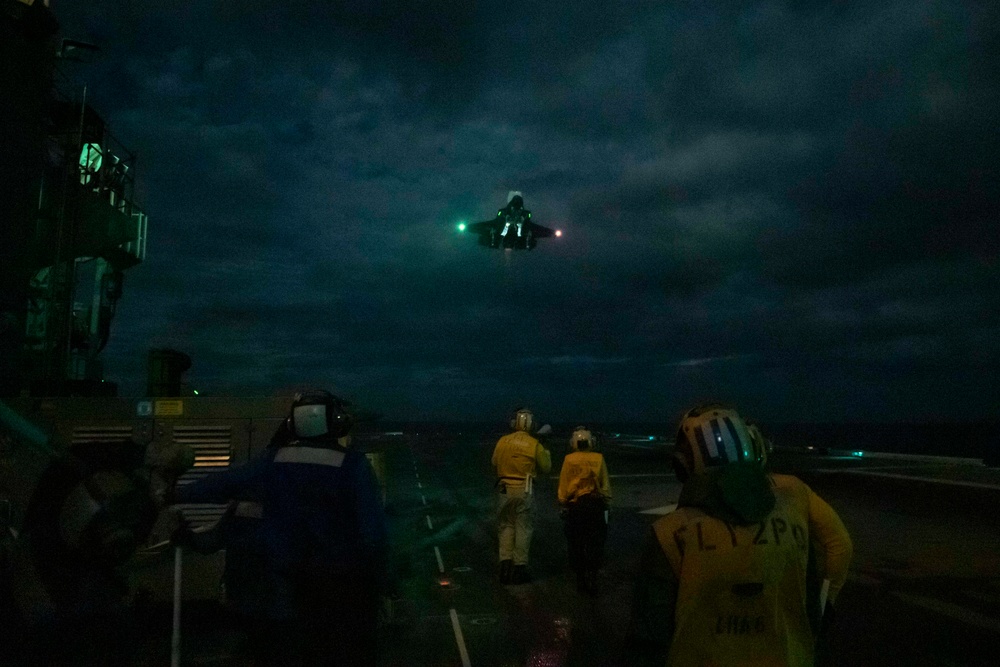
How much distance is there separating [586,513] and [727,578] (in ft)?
19.9

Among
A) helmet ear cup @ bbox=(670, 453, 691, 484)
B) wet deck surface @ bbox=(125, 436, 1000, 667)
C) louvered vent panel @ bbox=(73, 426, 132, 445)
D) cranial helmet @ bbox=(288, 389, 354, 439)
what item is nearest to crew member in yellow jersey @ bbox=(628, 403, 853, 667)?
helmet ear cup @ bbox=(670, 453, 691, 484)

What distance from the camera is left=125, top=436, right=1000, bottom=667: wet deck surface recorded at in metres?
5.96

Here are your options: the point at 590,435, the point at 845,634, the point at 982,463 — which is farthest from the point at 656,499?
the point at 982,463

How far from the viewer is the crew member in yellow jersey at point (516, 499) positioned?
8.36 m

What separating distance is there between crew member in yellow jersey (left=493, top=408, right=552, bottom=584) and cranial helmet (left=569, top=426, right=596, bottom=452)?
365 millimetres

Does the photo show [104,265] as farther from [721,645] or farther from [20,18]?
[721,645]

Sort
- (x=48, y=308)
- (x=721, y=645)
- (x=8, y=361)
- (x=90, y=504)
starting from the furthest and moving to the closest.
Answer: (x=48, y=308)
(x=8, y=361)
(x=90, y=504)
(x=721, y=645)

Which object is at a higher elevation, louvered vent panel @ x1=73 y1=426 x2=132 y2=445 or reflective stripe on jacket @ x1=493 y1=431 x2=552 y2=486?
louvered vent panel @ x1=73 y1=426 x2=132 y2=445

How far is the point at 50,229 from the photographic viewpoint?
510 inches

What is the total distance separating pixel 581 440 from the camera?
8.38 metres

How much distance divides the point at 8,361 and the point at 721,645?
38.6ft

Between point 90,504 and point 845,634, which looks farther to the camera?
point 845,634

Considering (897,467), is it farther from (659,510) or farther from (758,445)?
(758,445)

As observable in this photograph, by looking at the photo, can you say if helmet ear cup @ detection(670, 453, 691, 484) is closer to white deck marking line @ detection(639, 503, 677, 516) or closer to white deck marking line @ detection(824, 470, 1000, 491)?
white deck marking line @ detection(639, 503, 677, 516)
